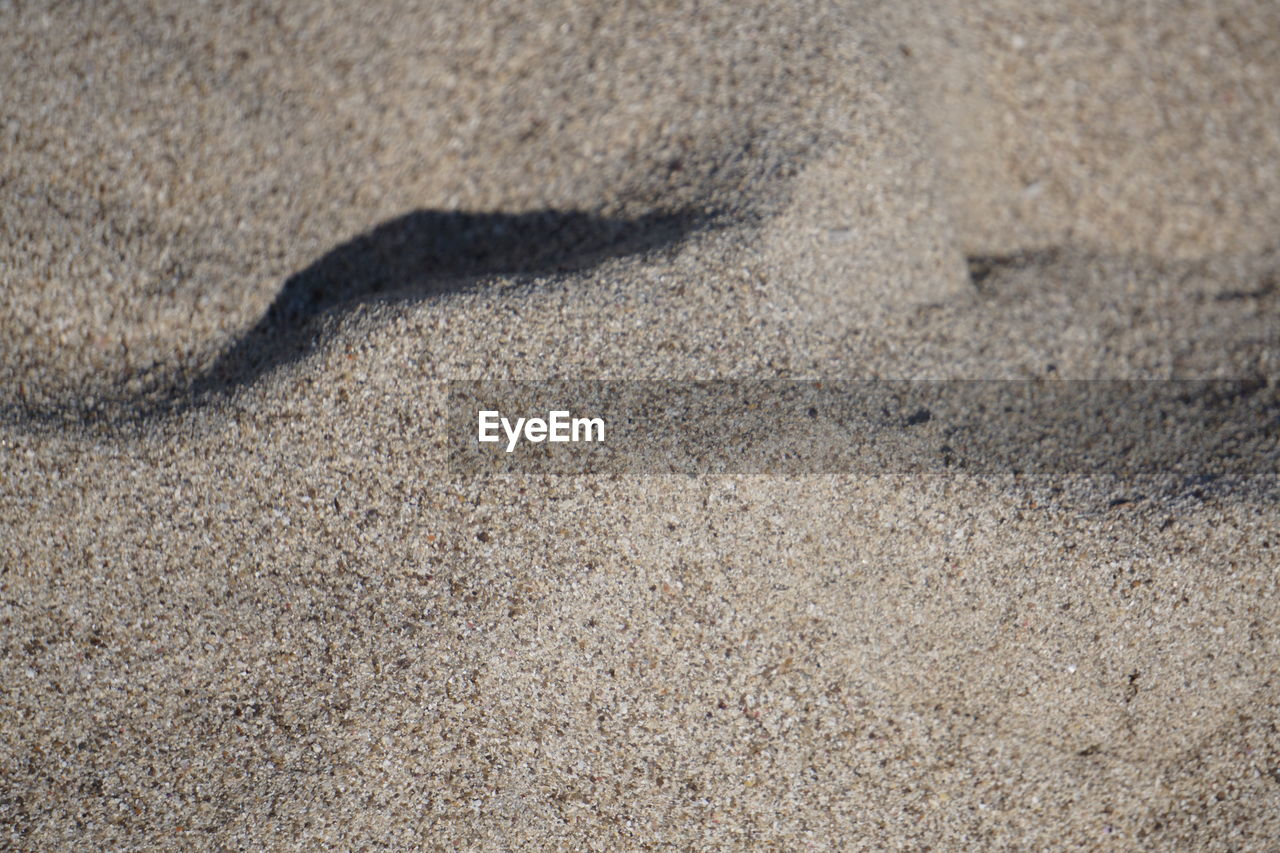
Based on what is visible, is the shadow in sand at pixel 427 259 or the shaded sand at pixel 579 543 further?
the shadow in sand at pixel 427 259

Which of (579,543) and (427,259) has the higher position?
(427,259)

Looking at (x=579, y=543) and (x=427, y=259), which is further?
(x=427, y=259)

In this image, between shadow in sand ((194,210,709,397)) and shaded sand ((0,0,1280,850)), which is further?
shadow in sand ((194,210,709,397))

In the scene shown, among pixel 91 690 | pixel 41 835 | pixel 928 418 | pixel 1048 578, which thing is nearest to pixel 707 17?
pixel 928 418
